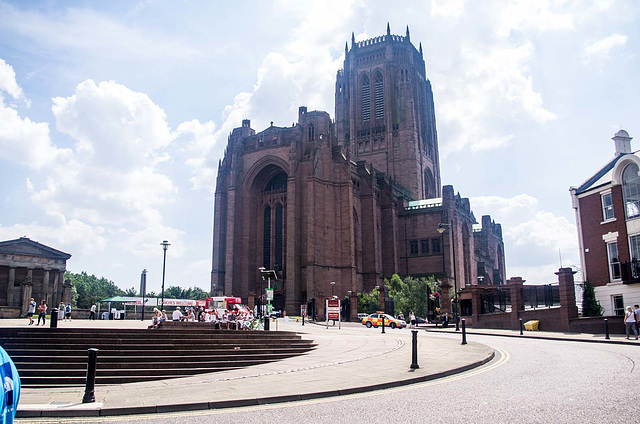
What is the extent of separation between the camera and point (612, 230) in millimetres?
29234

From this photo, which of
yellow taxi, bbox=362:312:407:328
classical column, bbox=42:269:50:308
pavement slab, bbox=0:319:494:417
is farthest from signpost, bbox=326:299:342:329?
classical column, bbox=42:269:50:308

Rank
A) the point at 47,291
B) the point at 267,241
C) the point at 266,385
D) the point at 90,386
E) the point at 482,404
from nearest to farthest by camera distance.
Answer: the point at 482,404, the point at 90,386, the point at 266,385, the point at 47,291, the point at 267,241

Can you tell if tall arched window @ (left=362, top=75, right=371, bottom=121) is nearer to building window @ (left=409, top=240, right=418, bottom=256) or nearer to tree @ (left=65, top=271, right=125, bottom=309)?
building window @ (left=409, top=240, right=418, bottom=256)

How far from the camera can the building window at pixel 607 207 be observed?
29.7 meters

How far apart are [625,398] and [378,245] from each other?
67562 mm

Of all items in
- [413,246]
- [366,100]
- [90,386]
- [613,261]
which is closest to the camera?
[90,386]

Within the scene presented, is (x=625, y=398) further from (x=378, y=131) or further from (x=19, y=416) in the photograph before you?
(x=378, y=131)

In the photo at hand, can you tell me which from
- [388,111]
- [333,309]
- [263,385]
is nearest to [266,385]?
[263,385]

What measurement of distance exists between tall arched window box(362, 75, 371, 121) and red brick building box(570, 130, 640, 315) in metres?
64.0

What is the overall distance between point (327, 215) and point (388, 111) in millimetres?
32725

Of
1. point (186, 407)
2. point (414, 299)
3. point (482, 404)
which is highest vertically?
point (414, 299)

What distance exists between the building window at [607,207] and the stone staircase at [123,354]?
20869 mm

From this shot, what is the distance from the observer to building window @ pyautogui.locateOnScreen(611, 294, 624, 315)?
93.9ft

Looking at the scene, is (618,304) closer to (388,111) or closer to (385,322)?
(385,322)
